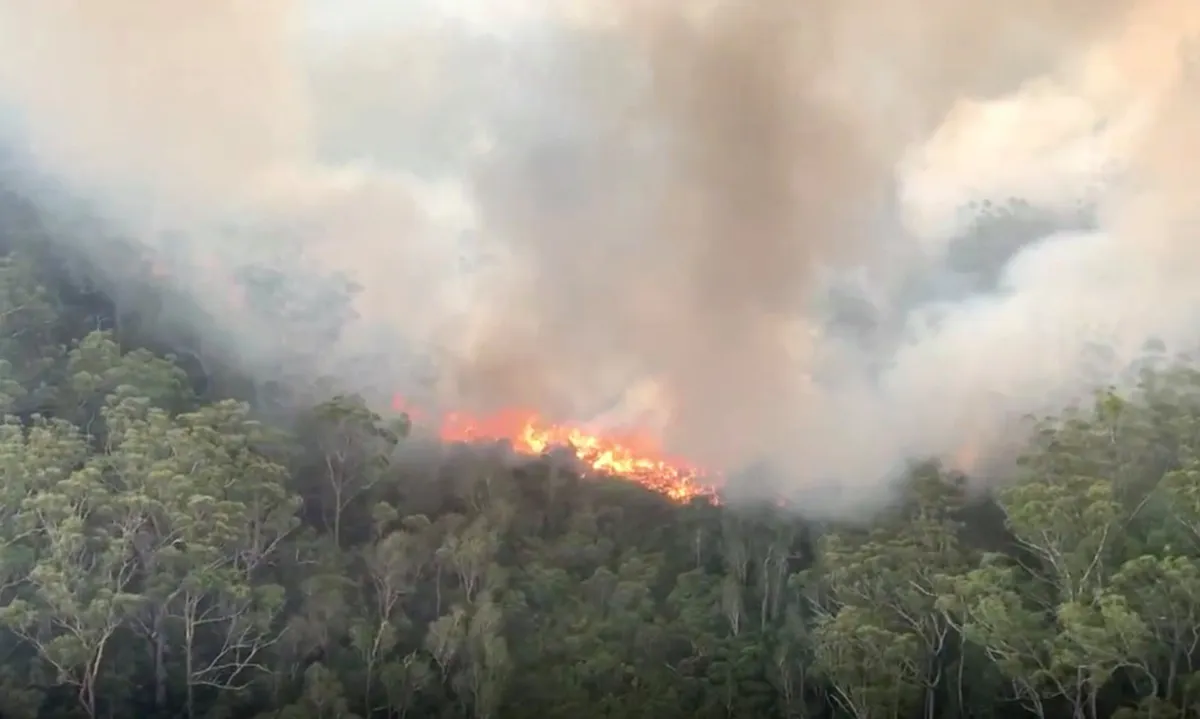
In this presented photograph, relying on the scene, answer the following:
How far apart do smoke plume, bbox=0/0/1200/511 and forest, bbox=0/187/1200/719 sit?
1.49ft

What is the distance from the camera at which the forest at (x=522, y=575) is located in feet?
21.0

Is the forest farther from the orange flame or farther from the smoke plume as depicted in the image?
the smoke plume

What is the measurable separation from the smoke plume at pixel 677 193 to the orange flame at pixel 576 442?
14 centimetres

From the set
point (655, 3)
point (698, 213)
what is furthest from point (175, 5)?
point (698, 213)

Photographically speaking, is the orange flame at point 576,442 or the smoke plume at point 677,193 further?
the orange flame at point 576,442

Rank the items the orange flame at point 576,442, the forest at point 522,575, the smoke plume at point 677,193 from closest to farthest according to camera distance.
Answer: the forest at point 522,575 < the smoke plume at point 677,193 < the orange flame at point 576,442

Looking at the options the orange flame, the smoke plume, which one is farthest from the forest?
the smoke plume

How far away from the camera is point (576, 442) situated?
7137 mm

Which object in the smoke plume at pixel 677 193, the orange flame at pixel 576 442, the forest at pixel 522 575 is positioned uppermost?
the smoke plume at pixel 677 193

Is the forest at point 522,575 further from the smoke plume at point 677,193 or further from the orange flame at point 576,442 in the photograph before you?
the smoke plume at point 677,193

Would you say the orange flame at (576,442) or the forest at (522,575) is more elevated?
the orange flame at (576,442)

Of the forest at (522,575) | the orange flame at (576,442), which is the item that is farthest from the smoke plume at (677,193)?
the forest at (522,575)

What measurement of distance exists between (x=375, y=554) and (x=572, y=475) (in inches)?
55.0

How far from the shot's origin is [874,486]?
273 inches
